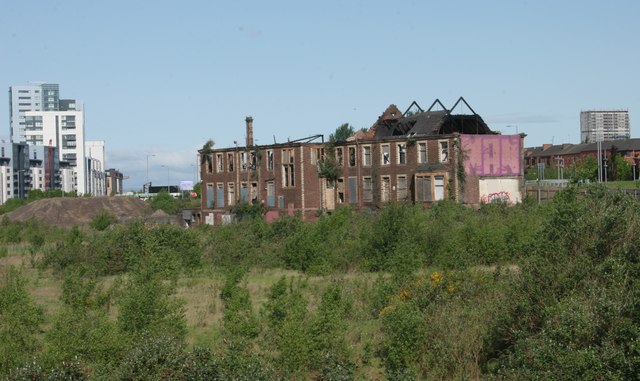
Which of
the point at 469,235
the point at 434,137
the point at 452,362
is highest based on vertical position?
the point at 434,137

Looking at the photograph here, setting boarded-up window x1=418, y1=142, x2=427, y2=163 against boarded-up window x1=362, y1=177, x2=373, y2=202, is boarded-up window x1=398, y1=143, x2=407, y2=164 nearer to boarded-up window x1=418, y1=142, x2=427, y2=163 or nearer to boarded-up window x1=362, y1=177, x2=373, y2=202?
boarded-up window x1=418, y1=142, x2=427, y2=163

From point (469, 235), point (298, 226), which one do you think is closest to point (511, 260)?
point (469, 235)

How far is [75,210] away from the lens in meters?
76.7

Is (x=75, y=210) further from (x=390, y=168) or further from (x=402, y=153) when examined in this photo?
(x=402, y=153)

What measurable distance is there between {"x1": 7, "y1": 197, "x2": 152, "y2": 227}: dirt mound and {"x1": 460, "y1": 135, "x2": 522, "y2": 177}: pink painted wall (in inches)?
1285

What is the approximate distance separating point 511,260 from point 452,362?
41.6 feet

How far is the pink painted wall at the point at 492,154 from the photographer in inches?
1855

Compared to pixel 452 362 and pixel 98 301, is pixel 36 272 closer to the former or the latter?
pixel 98 301

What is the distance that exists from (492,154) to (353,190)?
28.3 feet

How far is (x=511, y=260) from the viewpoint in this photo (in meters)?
29.4

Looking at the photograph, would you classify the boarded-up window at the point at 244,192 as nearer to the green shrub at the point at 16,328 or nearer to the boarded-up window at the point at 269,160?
the boarded-up window at the point at 269,160

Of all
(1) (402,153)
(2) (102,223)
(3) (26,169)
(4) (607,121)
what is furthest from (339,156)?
(4) (607,121)

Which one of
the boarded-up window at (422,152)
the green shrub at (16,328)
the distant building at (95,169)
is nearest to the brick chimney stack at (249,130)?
the boarded-up window at (422,152)

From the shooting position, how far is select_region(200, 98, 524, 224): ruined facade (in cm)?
4700
